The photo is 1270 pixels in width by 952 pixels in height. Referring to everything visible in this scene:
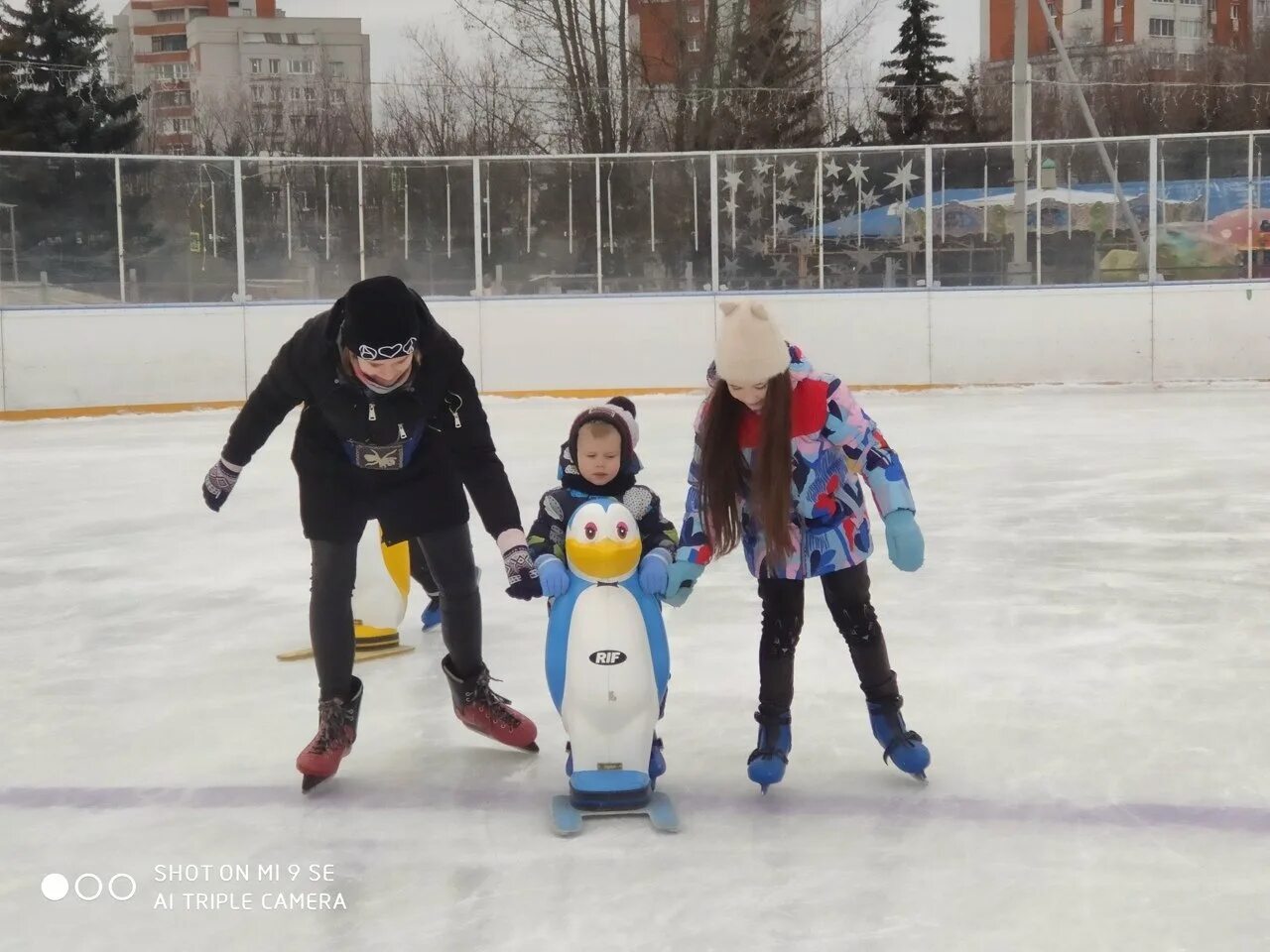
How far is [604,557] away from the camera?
272 cm

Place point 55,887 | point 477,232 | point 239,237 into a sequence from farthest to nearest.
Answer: point 477,232 → point 239,237 → point 55,887

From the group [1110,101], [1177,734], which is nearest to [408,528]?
[1177,734]

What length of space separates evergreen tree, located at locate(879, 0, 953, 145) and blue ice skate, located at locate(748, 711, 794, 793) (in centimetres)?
3265

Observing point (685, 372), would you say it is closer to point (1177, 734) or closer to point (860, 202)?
point (860, 202)

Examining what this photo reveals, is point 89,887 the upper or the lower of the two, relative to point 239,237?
lower

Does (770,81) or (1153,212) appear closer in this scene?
(1153,212)

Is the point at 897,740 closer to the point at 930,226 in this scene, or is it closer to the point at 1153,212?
the point at 930,226

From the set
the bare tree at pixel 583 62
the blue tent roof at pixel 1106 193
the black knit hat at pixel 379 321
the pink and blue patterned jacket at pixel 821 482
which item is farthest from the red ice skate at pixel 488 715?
the bare tree at pixel 583 62

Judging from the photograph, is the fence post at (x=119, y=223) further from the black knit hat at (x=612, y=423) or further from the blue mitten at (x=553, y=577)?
the blue mitten at (x=553, y=577)

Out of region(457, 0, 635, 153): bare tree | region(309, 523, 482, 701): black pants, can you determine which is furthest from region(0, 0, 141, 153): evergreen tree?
region(309, 523, 482, 701): black pants

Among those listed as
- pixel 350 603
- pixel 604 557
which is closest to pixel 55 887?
pixel 350 603

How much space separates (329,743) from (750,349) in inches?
42.5

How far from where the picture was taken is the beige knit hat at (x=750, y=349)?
8.76 feet

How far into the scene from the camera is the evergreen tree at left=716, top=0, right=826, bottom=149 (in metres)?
24.5
